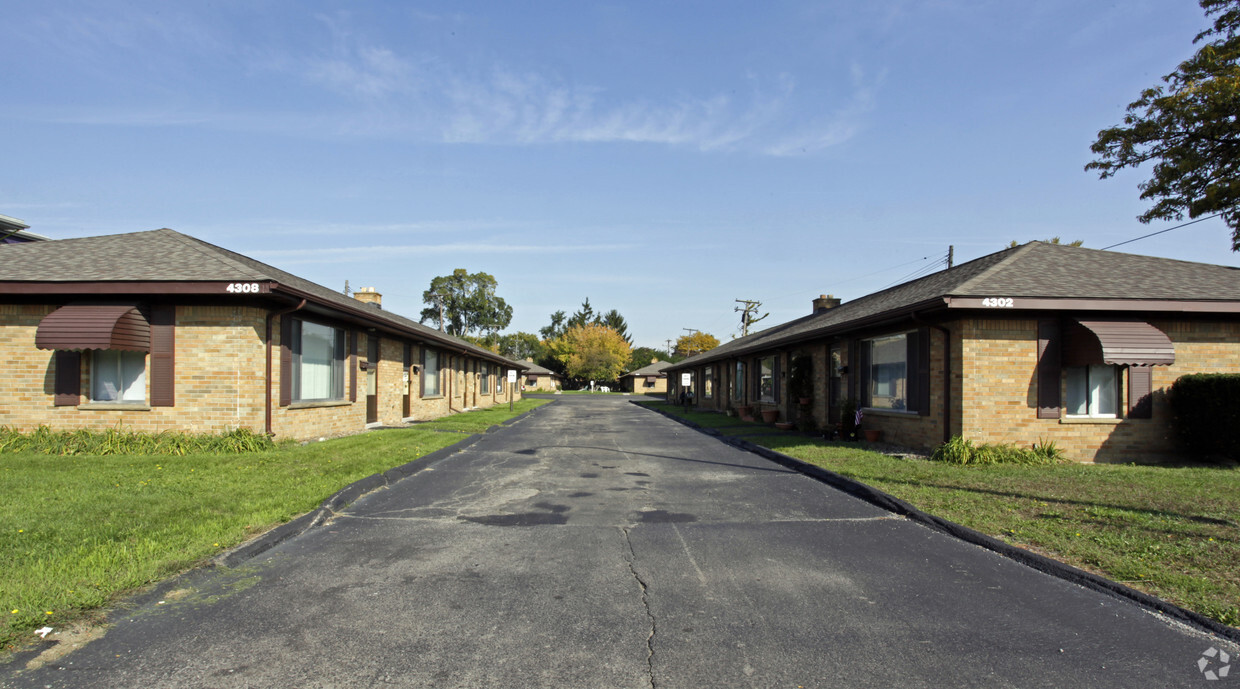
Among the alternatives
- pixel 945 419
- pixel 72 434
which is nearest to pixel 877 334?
pixel 945 419

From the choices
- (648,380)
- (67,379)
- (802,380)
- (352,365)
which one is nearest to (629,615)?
(67,379)

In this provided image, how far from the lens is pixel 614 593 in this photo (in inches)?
197

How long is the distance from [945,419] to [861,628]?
9.15m

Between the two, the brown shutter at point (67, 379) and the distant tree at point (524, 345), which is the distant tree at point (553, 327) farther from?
the brown shutter at point (67, 379)

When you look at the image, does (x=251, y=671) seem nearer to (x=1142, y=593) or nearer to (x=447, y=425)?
(x=1142, y=593)

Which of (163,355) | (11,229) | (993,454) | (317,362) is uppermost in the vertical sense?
(11,229)

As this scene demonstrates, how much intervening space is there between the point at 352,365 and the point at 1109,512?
50.3 feet

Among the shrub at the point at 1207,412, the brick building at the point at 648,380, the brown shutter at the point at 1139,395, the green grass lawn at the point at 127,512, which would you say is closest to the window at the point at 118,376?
the green grass lawn at the point at 127,512

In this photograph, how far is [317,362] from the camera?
14914 mm

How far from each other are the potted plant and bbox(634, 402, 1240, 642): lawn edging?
8692 millimetres

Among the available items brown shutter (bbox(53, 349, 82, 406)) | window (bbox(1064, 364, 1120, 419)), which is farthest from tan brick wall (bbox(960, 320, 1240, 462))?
brown shutter (bbox(53, 349, 82, 406))

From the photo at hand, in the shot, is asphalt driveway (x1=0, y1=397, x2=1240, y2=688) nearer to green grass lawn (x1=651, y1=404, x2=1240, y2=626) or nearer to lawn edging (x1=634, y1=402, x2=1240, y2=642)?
lawn edging (x1=634, y1=402, x2=1240, y2=642)

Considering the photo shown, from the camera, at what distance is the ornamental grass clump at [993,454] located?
11352 mm

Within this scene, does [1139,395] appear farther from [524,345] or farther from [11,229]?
[524,345]
